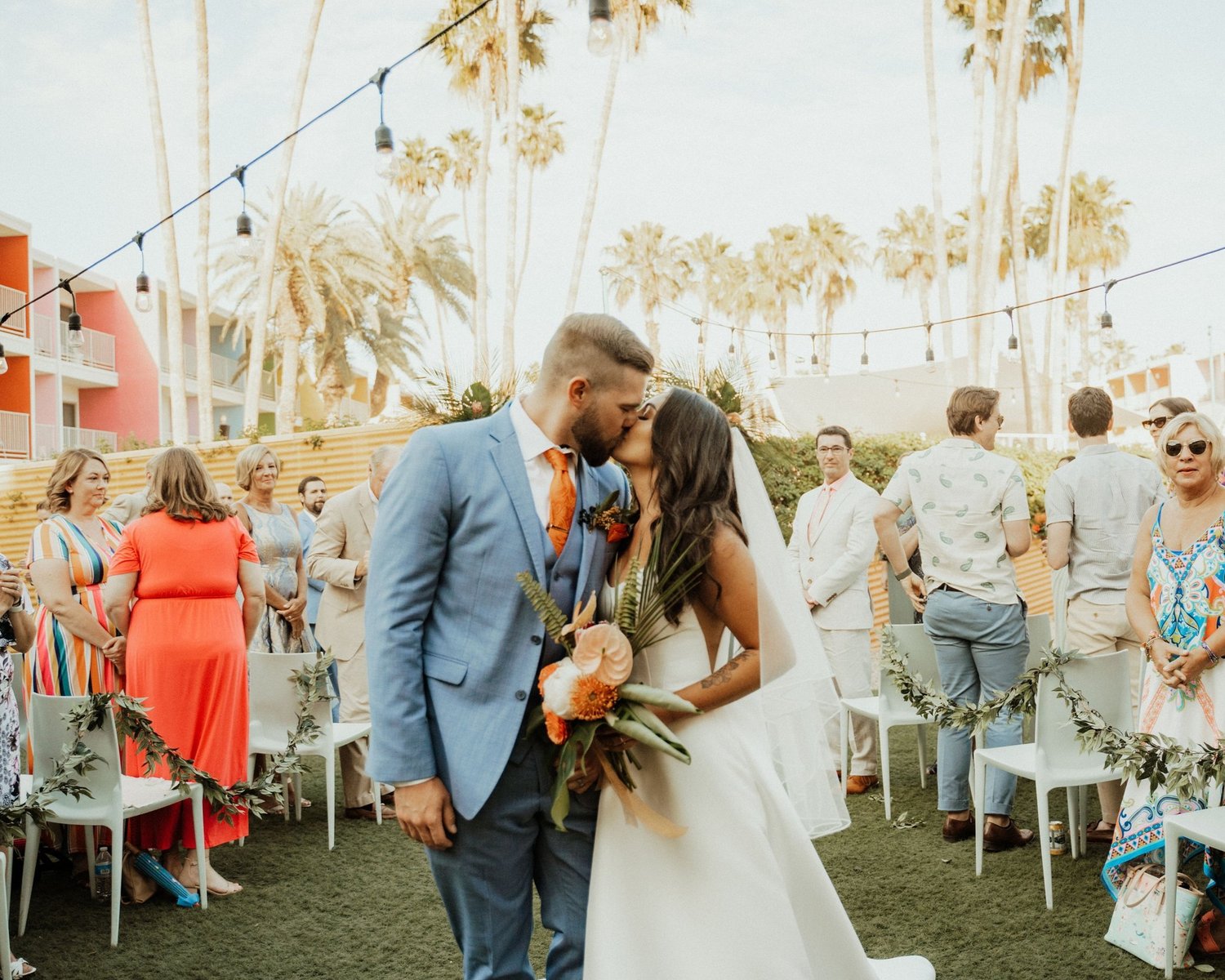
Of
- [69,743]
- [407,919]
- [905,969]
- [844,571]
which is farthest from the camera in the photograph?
[844,571]

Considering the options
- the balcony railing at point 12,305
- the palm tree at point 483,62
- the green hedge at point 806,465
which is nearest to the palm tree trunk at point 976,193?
the green hedge at point 806,465

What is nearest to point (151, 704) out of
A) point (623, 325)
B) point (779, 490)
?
point (623, 325)

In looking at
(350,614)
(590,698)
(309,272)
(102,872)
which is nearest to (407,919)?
(102,872)

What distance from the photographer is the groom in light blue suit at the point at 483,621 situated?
95.6 inches

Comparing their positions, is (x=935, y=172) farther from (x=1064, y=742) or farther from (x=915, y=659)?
(x=1064, y=742)

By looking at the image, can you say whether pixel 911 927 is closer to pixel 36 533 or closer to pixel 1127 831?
pixel 1127 831

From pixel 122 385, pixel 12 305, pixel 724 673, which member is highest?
pixel 12 305

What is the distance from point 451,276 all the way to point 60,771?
1100 inches

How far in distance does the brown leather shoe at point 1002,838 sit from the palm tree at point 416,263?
83.6 ft

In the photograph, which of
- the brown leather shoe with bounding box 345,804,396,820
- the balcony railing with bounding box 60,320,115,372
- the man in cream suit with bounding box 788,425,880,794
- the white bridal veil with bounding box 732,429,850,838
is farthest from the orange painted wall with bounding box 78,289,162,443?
the white bridal veil with bounding box 732,429,850,838

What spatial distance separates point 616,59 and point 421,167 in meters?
16.3

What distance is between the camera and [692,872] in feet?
8.74

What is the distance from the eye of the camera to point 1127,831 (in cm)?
423

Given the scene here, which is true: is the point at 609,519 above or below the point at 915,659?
above
